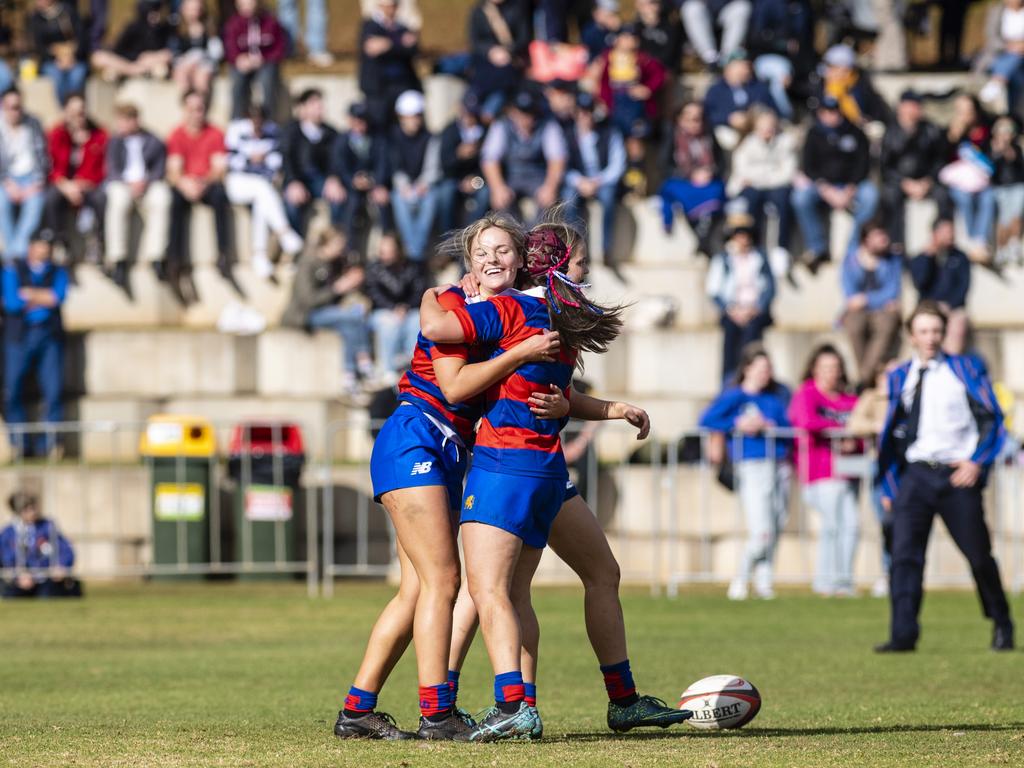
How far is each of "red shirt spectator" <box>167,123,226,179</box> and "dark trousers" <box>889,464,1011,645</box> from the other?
11.7 meters

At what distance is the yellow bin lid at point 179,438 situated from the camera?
18156 mm

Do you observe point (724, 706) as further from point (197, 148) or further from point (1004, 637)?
point (197, 148)

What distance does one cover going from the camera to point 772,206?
69.4 ft

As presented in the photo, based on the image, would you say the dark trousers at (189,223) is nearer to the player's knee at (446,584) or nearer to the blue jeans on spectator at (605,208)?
the blue jeans on spectator at (605,208)

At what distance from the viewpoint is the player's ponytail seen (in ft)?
24.5

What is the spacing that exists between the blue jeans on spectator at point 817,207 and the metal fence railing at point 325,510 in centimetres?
363

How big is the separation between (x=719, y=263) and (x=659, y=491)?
136 inches

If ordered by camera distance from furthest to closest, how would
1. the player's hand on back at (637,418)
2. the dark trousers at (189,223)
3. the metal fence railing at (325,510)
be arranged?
the dark trousers at (189,223) → the metal fence railing at (325,510) → the player's hand on back at (637,418)

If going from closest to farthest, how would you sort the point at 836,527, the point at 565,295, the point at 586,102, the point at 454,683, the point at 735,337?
the point at 565,295
the point at 454,683
the point at 836,527
the point at 735,337
the point at 586,102

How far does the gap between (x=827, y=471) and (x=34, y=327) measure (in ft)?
28.6

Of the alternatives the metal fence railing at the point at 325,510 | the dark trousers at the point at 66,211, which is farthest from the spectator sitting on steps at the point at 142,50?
the metal fence railing at the point at 325,510

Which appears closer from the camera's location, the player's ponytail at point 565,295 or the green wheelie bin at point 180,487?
the player's ponytail at point 565,295

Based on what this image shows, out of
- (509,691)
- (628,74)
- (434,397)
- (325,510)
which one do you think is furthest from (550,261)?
(628,74)

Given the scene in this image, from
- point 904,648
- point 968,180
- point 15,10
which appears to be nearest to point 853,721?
point 904,648
